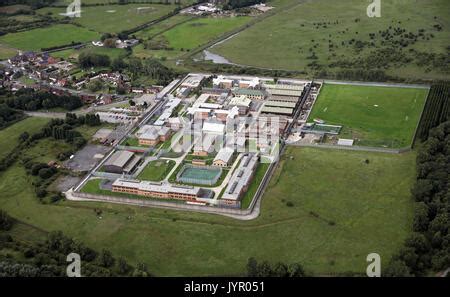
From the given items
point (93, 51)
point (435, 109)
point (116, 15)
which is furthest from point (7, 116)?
point (435, 109)

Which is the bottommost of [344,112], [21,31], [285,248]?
[285,248]

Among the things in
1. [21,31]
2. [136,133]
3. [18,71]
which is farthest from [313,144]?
[21,31]

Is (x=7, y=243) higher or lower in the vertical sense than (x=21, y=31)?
lower

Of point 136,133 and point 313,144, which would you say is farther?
point 136,133

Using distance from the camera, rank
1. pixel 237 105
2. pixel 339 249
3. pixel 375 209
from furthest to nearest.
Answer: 1. pixel 237 105
2. pixel 375 209
3. pixel 339 249

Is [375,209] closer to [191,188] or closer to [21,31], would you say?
[191,188]

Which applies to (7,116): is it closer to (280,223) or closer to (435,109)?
Result: (280,223)
